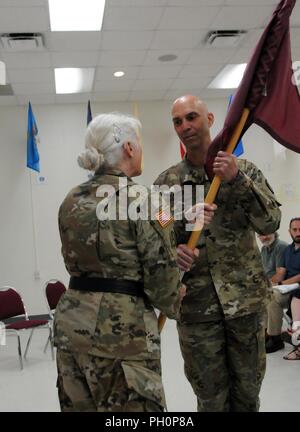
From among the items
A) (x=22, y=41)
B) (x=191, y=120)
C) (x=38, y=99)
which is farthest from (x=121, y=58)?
(x=191, y=120)

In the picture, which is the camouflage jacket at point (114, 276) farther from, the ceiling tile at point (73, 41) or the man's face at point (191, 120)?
the ceiling tile at point (73, 41)

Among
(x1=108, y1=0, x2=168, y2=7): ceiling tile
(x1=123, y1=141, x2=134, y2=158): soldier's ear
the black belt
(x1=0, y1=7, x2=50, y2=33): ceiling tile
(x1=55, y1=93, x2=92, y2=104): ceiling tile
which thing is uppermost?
(x1=108, y1=0, x2=168, y2=7): ceiling tile

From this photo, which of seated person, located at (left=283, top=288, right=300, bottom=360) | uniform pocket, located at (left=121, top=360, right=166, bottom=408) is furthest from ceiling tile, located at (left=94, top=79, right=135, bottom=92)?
uniform pocket, located at (left=121, top=360, right=166, bottom=408)

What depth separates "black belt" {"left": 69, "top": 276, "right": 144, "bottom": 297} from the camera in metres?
1.40

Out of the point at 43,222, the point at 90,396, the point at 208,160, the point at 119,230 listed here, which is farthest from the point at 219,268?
the point at 43,222

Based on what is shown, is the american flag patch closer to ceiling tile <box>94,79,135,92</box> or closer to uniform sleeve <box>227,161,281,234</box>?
uniform sleeve <box>227,161,281,234</box>

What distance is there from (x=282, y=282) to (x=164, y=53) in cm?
316

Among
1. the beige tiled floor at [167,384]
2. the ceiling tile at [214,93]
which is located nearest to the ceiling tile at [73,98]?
the ceiling tile at [214,93]

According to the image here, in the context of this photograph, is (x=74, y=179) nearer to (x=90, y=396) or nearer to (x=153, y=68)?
(x=153, y=68)

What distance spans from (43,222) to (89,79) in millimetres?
2484

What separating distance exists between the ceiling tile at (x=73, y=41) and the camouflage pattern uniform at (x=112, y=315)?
401cm

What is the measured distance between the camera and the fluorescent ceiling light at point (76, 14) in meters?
4.32

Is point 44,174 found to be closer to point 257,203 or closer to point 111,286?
point 257,203

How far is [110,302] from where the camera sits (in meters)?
1.39
